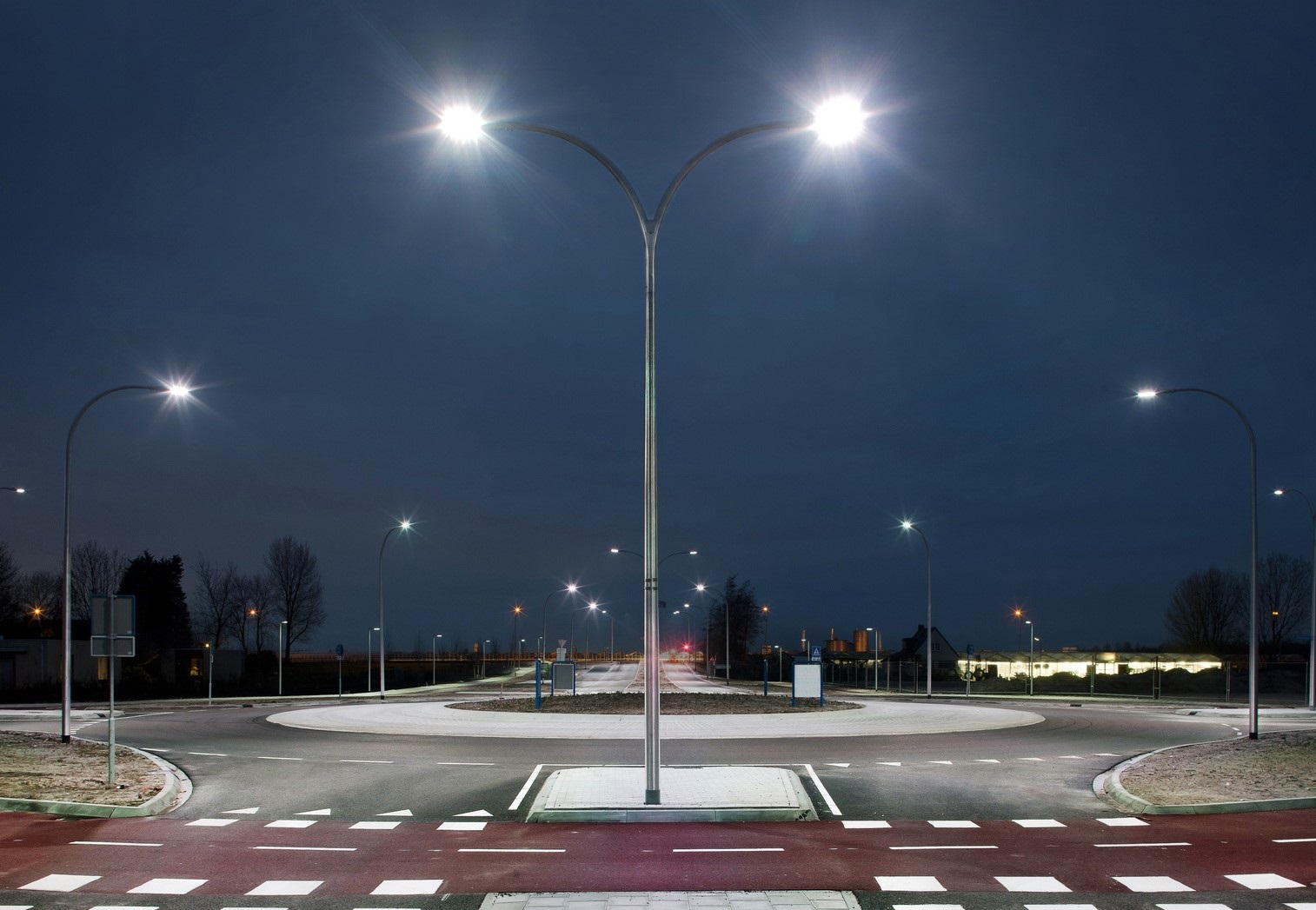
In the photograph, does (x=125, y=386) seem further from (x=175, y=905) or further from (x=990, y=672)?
(x=990, y=672)

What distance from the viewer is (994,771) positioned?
19469 millimetres

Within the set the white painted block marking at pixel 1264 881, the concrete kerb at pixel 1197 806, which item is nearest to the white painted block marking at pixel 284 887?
the white painted block marking at pixel 1264 881

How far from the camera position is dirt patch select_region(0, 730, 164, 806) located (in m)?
15.6

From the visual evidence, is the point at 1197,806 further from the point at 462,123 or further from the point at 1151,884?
the point at 462,123

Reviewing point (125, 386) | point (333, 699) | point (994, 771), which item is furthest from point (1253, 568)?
point (333, 699)

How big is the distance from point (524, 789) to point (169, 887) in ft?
23.4

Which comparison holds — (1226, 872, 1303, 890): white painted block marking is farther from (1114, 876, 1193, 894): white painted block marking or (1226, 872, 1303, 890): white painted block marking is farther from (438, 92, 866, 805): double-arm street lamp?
(438, 92, 866, 805): double-arm street lamp

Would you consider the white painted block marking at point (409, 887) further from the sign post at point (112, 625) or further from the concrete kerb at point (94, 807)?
the sign post at point (112, 625)

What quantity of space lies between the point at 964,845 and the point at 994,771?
25.1 feet

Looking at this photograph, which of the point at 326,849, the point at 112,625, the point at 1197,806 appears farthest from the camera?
the point at 112,625

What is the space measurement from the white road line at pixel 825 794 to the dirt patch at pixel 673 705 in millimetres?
15784

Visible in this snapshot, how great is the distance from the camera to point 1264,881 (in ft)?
34.1

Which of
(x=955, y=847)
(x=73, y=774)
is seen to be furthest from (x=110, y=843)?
(x=955, y=847)

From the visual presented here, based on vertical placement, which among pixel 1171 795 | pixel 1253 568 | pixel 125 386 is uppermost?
pixel 125 386
